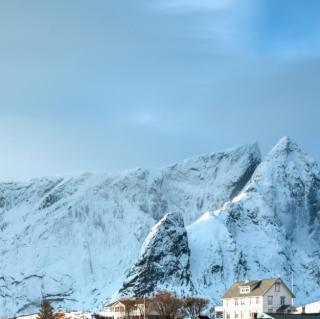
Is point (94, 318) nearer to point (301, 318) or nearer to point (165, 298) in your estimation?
point (165, 298)

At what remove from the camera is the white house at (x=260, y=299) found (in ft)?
554

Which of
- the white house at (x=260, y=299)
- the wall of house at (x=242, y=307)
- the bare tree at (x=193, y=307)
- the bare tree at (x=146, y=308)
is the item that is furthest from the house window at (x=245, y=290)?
the bare tree at (x=146, y=308)

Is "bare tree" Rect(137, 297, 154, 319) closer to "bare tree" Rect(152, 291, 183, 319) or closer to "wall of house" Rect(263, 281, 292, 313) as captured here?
"bare tree" Rect(152, 291, 183, 319)

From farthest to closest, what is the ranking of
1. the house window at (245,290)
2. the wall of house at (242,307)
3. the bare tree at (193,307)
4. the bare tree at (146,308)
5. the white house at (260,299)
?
the bare tree at (193,307) < the bare tree at (146,308) < the house window at (245,290) < the wall of house at (242,307) < the white house at (260,299)

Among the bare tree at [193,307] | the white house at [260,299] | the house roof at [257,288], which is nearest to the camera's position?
the white house at [260,299]

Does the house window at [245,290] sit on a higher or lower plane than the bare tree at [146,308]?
higher

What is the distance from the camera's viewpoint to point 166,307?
174 m

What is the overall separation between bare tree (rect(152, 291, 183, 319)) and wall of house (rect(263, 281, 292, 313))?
18.1m

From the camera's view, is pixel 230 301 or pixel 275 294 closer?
pixel 275 294

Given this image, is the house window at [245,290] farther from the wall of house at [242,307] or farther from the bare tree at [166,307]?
the bare tree at [166,307]

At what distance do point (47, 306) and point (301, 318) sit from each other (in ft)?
116

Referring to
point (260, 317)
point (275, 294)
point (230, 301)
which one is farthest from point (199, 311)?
point (260, 317)

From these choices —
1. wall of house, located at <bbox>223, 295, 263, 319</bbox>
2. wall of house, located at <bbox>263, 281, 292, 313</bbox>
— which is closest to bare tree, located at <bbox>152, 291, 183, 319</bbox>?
wall of house, located at <bbox>223, 295, 263, 319</bbox>

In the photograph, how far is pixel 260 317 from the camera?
122938 millimetres
